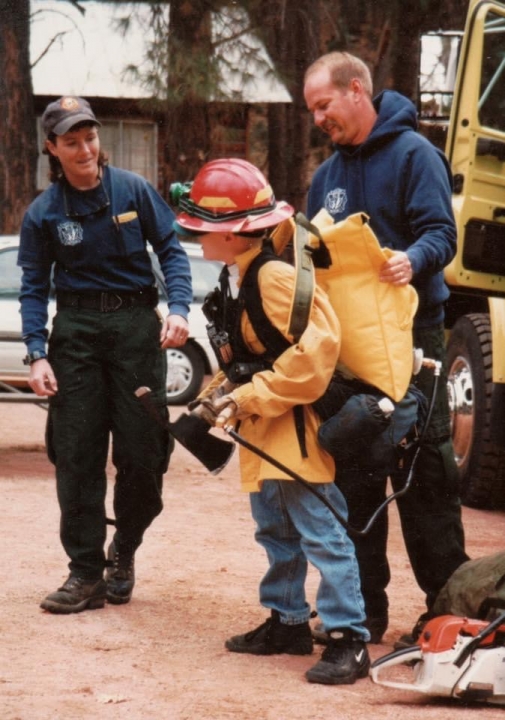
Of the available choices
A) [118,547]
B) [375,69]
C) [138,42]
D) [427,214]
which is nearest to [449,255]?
[427,214]

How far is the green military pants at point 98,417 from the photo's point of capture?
6.15m

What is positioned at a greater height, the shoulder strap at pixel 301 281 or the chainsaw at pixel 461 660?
the shoulder strap at pixel 301 281

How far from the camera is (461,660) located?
4723 mm

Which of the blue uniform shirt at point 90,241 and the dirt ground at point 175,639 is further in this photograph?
the blue uniform shirt at point 90,241

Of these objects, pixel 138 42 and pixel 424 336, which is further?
pixel 138 42

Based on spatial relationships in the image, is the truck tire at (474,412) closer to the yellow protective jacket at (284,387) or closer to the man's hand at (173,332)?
the man's hand at (173,332)

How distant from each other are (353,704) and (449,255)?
60.5 inches

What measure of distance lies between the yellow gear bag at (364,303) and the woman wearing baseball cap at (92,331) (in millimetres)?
1167

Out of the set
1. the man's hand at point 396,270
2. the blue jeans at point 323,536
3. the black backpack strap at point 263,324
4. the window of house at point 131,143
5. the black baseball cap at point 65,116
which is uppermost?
the black baseball cap at point 65,116

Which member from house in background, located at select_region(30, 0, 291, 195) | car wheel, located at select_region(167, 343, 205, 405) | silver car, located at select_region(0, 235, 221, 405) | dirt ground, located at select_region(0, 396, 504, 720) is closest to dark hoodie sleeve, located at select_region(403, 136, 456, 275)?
dirt ground, located at select_region(0, 396, 504, 720)

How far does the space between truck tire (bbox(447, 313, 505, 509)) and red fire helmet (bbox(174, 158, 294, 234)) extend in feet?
14.0

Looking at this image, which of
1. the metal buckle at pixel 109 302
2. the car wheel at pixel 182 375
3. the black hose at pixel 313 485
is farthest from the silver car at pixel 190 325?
the black hose at pixel 313 485

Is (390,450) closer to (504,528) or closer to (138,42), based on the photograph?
(504,528)

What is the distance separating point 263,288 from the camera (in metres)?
4.98
